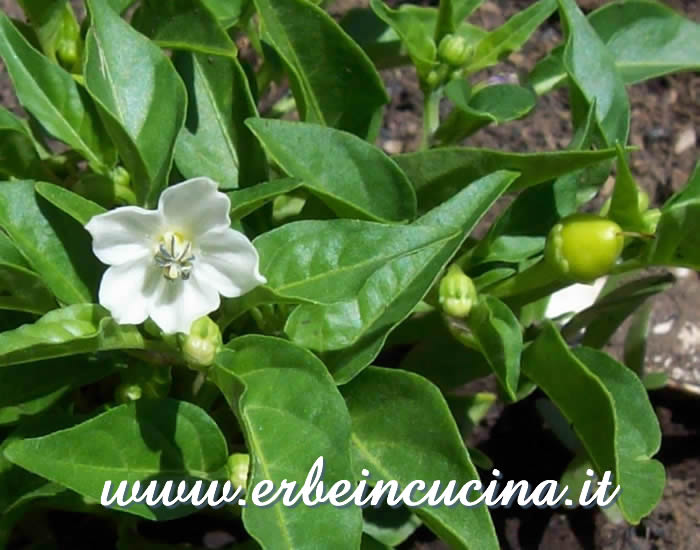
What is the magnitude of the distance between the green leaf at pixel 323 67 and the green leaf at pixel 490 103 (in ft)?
0.45

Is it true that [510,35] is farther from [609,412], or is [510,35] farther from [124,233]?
[124,233]

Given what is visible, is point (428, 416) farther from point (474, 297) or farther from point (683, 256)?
point (683, 256)

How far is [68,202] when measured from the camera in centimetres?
153

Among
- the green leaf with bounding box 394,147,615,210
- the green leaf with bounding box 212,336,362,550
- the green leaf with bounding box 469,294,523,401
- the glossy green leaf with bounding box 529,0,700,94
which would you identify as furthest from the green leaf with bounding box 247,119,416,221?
the glossy green leaf with bounding box 529,0,700,94

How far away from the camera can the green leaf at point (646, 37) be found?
2158mm

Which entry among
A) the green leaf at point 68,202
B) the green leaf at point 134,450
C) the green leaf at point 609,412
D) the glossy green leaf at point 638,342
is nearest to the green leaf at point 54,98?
the green leaf at point 68,202

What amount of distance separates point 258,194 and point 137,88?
13.1 inches

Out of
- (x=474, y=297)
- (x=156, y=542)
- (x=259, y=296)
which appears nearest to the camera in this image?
(x=259, y=296)

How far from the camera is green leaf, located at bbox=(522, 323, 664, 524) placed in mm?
1598

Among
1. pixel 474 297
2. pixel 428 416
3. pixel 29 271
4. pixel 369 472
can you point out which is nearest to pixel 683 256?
pixel 474 297

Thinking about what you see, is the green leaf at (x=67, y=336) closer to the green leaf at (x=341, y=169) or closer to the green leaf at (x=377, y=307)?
the green leaf at (x=377, y=307)

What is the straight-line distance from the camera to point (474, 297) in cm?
178

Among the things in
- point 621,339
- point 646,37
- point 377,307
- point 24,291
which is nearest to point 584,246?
point 377,307

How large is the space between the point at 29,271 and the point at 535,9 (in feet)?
3.62
